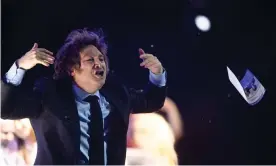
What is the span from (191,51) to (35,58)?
2.47 ft

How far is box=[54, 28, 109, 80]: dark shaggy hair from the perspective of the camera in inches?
83.7

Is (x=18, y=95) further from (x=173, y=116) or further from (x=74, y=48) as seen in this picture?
(x=173, y=116)

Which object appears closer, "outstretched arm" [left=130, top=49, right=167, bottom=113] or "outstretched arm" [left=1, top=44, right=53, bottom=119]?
"outstretched arm" [left=1, top=44, right=53, bottom=119]

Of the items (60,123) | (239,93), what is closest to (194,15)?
(239,93)

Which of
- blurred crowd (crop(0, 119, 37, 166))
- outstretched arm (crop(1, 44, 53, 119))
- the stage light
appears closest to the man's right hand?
outstretched arm (crop(1, 44, 53, 119))

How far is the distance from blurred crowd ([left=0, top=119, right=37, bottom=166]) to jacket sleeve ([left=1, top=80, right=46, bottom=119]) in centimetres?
4

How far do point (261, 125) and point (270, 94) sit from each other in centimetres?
17

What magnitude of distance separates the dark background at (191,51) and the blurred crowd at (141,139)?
0.05 meters

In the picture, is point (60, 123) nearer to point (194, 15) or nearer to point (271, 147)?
point (194, 15)

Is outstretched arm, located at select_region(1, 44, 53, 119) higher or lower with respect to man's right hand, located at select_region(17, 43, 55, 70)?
lower

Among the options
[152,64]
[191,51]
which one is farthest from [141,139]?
[191,51]

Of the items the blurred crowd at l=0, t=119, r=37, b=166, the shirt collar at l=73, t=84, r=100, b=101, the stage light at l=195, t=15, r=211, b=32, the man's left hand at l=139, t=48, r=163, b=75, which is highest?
the stage light at l=195, t=15, r=211, b=32

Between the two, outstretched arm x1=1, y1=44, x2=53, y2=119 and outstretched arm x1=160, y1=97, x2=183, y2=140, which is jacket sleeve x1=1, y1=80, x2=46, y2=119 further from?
outstretched arm x1=160, y1=97, x2=183, y2=140

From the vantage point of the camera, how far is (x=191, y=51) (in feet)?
7.17
